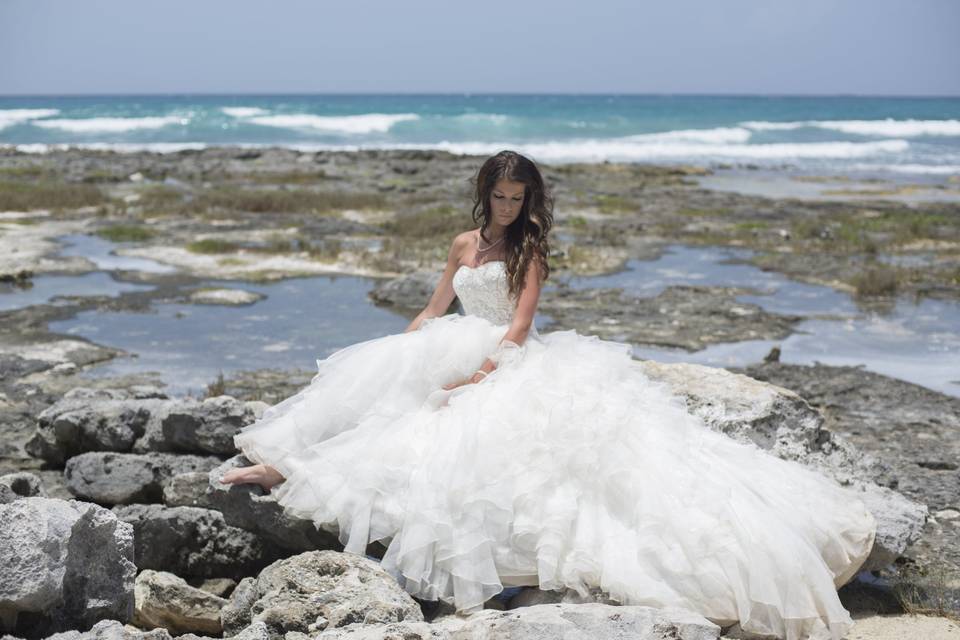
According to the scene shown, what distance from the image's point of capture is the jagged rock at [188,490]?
6.56 m

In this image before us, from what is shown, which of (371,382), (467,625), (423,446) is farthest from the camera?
(371,382)

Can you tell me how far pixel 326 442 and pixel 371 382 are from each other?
1.69 ft

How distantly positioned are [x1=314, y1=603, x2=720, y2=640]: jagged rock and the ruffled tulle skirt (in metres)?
0.73

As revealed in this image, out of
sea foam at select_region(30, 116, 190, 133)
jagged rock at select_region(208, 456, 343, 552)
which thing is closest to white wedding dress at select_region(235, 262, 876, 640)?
jagged rock at select_region(208, 456, 343, 552)

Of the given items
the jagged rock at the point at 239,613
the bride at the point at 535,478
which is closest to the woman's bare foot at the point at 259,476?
the bride at the point at 535,478

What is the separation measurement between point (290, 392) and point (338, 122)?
265ft

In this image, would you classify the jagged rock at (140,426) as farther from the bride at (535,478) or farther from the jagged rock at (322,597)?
the jagged rock at (322,597)

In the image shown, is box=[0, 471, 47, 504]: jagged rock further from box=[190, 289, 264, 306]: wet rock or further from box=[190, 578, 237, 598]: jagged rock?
box=[190, 289, 264, 306]: wet rock

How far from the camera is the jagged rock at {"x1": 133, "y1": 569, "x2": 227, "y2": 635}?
5.47m

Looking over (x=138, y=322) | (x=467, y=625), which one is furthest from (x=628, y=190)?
(x=467, y=625)

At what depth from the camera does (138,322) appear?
46.1 feet

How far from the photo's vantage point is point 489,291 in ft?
21.3

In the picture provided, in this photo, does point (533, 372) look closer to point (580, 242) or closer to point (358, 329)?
point (358, 329)

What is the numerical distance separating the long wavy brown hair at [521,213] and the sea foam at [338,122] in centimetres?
7784
